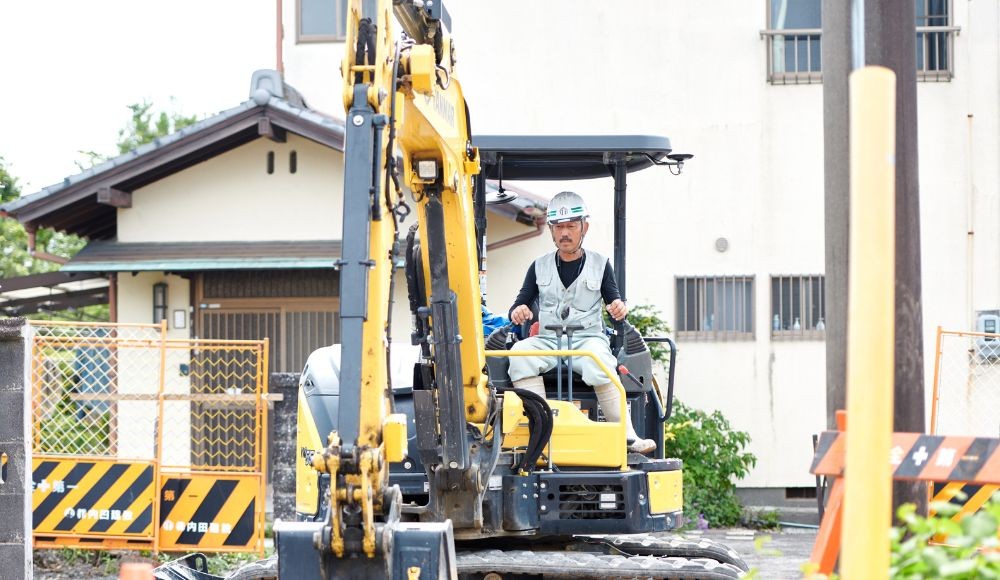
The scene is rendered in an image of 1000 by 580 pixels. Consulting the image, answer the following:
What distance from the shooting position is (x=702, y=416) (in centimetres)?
1480

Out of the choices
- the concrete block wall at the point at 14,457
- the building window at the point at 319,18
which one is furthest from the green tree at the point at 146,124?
the concrete block wall at the point at 14,457

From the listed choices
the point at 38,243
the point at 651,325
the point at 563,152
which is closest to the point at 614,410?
the point at 563,152

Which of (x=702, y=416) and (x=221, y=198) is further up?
(x=221, y=198)

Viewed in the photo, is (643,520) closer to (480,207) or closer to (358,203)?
(480,207)

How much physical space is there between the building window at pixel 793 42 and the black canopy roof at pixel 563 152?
7.69 metres

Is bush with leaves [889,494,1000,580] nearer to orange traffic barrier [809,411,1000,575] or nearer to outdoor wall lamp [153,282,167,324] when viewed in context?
orange traffic barrier [809,411,1000,575]

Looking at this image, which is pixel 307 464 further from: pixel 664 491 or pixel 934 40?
pixel 934 40

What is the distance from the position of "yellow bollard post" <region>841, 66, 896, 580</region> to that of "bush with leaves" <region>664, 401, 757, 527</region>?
37.8 feet

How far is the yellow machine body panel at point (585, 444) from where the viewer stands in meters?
7.41

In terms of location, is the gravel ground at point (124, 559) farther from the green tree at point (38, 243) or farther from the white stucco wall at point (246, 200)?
the green tree at point (38, 243)

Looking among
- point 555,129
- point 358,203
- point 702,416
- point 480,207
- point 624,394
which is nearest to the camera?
point 358,203

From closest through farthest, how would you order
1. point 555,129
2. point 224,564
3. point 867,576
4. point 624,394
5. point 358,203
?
point 867,576 → point 358,203 → point 624,394 → point 224,564 → point 555,129

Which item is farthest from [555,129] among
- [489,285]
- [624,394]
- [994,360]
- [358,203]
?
[358,203]

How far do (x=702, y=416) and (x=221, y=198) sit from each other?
586 centimetres
